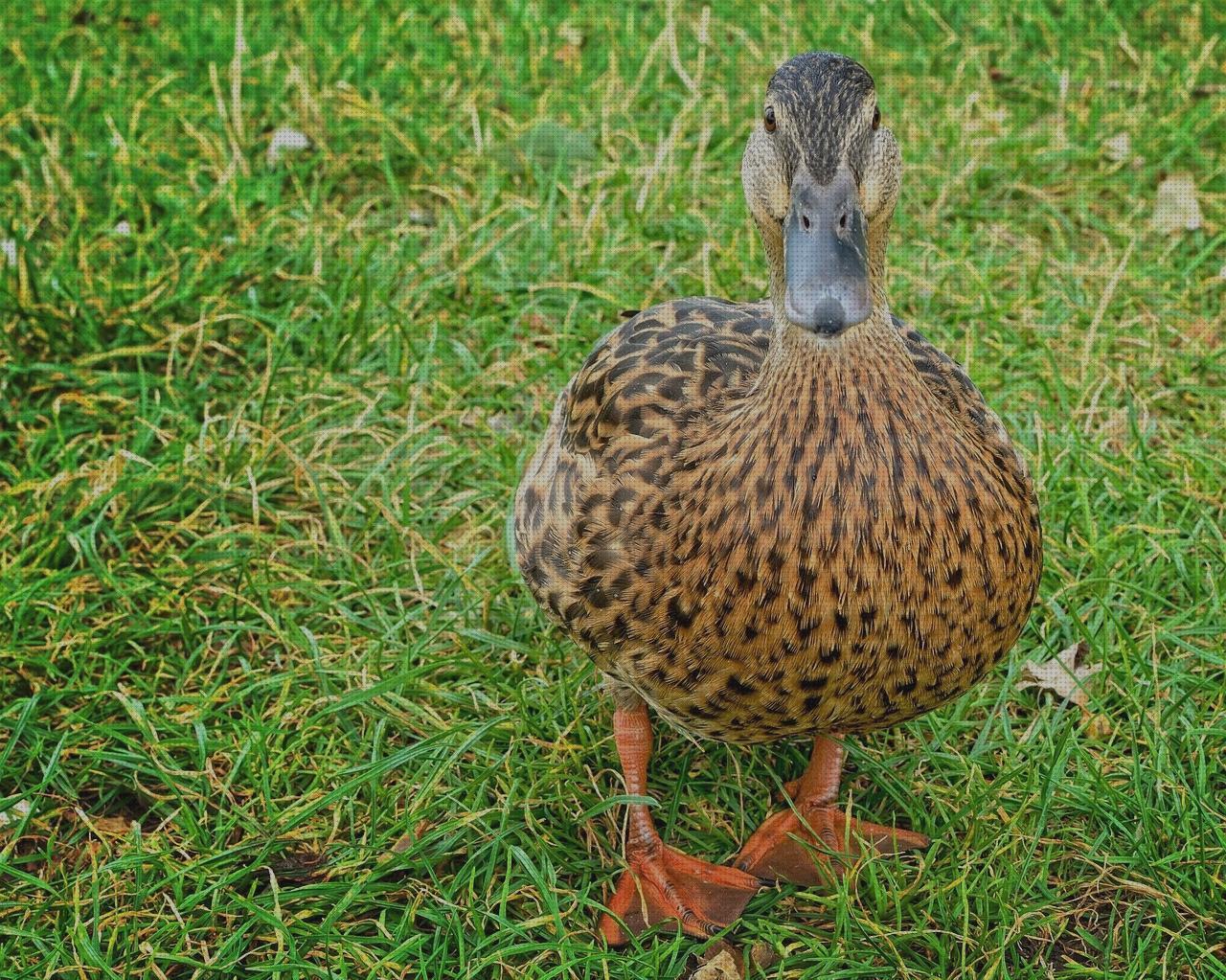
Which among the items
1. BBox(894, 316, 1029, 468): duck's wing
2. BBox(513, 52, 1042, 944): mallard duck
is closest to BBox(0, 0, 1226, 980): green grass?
BBox(513, 52, 1042, 944): mallard duck

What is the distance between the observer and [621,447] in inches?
110

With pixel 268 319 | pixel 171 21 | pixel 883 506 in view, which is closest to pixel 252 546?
pixel 268 319

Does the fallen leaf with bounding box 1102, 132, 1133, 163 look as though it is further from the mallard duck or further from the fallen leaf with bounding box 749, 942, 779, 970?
the fallen leaf with bounding box 749, 942, 779, 970

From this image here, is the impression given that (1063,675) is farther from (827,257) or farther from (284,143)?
(284,143)

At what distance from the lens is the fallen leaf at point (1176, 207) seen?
4.61m

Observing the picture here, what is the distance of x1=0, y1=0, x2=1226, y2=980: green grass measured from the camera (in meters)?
2.93

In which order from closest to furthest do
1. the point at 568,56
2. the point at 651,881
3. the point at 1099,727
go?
the point at 651,881
the point at 1099,727
the point at 568,56

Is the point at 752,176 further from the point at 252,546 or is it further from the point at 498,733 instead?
the point at 252,546

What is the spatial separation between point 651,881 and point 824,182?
1.52 m

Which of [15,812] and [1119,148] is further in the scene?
[1119,148]

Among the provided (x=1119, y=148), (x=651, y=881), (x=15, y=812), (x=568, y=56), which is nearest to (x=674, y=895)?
(x=651, y=881)

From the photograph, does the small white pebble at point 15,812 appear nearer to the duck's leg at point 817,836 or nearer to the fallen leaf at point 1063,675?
the duck's leg at point 817,836

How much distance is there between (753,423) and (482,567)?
1352 millimetres

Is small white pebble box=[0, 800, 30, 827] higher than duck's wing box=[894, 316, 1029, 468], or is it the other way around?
duck's wing box=[894, 316, 1029, 468]
